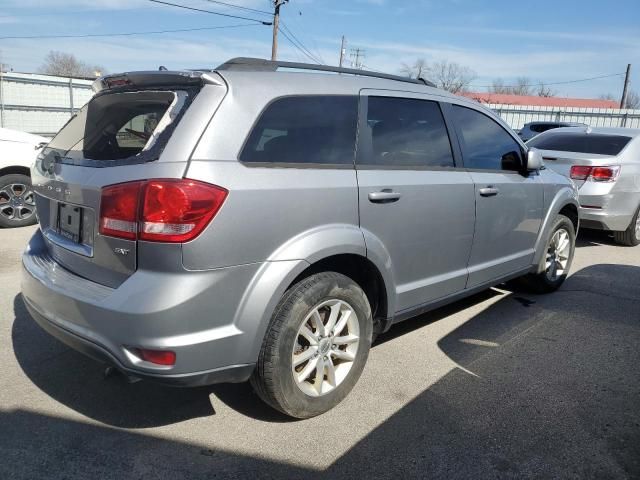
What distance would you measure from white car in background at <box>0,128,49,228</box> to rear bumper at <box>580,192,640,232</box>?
691 cm

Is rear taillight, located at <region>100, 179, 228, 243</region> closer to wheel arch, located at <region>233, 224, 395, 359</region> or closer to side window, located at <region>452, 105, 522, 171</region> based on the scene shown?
wheel arch, located at <region>233, 224, 395, 359</region>

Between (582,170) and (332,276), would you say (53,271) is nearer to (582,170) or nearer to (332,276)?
(332,276)

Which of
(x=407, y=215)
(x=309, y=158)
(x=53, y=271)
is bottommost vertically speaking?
(x=53, y=271)

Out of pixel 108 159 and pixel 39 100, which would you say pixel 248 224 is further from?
pixel 39 100

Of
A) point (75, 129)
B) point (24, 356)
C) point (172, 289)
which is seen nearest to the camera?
point (172, 289)

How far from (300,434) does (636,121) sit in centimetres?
2877

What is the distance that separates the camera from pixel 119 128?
9.28 ft

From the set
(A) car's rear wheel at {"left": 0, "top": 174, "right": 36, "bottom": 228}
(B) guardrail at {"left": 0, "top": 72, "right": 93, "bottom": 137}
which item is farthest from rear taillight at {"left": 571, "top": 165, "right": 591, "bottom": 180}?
(B) guardrail at {"left": 0, "top": 72, "right": 93, "bottom": 137}

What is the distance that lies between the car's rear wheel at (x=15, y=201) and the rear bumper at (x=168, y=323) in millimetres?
4983

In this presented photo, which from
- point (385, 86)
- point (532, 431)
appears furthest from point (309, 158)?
→ point (532, 431)

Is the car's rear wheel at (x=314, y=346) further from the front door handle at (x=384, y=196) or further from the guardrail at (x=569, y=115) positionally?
the guardrail at (x=569, y=115)

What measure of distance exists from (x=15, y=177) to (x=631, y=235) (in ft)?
27.1

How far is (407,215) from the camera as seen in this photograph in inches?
126

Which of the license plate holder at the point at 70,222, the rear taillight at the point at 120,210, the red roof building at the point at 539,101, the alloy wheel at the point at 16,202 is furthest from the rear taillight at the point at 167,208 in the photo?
the red roof building at the point at 539,101
